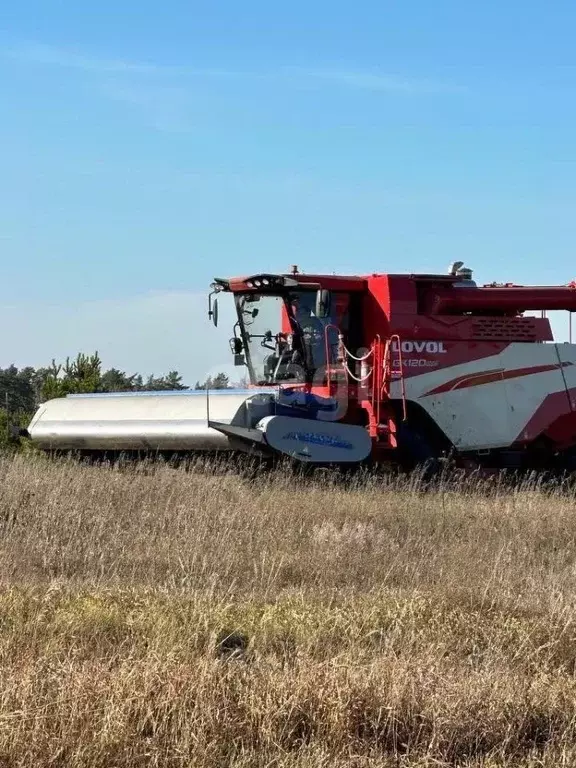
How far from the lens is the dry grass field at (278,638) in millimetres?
4352

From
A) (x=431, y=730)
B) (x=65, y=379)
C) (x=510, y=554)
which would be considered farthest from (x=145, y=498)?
(x=65, y=379)

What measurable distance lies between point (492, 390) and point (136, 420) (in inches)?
184

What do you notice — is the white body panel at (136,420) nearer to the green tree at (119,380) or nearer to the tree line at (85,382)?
the tree line at (85,382)

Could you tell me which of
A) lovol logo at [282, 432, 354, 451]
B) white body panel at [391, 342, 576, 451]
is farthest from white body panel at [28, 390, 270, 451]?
white body panel at [391, 342, 576, 451]

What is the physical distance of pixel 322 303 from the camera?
13.4 meters

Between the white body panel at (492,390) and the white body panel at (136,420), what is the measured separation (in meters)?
2.34

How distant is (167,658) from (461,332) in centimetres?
1016

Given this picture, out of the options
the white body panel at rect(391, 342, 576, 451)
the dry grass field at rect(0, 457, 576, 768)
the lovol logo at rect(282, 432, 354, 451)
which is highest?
the white body panel at rect(391, 342, 576, 451)

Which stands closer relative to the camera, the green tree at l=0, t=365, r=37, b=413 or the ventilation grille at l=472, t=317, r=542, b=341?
the ventilation grille at l=472, t=317, r=542, b=341

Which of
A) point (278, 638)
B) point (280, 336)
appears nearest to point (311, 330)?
point (280, 336)

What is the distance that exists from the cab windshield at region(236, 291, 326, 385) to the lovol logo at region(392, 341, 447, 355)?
1007mm

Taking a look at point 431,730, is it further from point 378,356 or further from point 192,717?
point 378,356

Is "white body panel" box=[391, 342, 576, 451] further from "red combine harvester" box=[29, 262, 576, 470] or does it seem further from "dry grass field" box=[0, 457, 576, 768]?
"dry grass field" box=[0, 457, 576, 768]

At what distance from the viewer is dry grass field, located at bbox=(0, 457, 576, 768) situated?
435 cm
